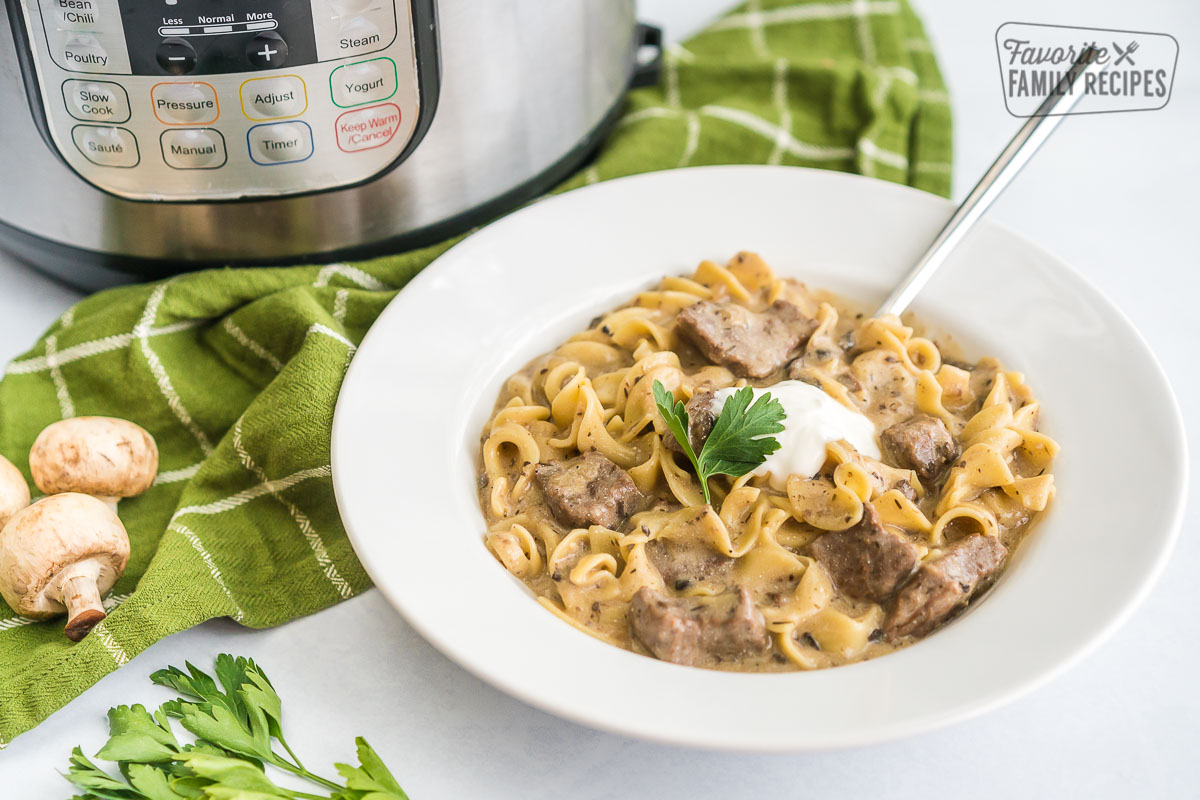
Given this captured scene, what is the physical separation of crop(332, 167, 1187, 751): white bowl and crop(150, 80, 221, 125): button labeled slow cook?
1.91 ft

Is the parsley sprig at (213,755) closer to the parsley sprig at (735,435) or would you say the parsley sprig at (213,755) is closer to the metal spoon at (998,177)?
the parsley sprig at (735,435)

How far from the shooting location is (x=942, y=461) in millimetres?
2289

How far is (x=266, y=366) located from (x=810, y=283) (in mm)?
1380

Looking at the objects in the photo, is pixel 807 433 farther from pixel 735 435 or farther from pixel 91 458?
pixel 91 458

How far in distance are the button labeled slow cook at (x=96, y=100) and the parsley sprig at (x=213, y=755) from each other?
1228 millimetres

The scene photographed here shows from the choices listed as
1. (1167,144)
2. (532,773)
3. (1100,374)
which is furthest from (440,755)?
(1167,144)

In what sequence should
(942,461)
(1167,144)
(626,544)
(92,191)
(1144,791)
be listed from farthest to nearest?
(1167,144) < (92,191) < (942,461) < (626,544) < (1144,791)

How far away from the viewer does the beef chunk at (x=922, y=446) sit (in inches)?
88.9

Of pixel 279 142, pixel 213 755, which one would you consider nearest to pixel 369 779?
pixel 213 755

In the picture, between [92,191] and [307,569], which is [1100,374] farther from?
[92,191]

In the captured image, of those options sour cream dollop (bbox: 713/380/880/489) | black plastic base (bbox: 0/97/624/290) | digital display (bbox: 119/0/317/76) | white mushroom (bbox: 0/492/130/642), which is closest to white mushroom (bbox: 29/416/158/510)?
white mushroom (bbox: 0/492/130/642)

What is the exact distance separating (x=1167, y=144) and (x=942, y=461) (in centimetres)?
→ 193

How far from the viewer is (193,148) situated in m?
2.48

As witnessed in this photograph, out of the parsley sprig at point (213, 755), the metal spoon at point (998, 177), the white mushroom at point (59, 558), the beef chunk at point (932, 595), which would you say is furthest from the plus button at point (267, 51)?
the beef chunk at point (932, 595)
